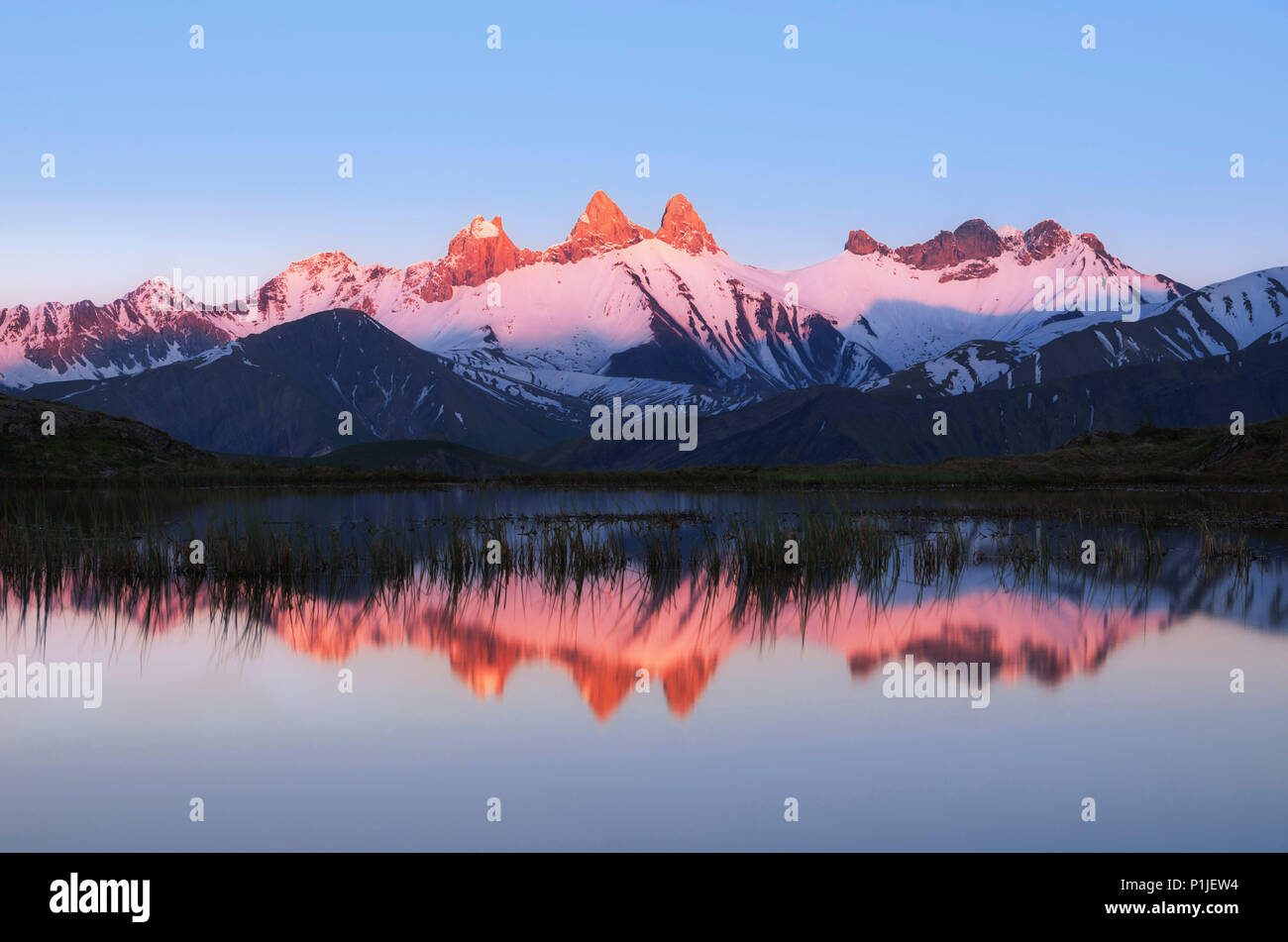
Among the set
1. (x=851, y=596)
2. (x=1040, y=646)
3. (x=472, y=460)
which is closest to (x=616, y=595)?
(x=851, y=596)

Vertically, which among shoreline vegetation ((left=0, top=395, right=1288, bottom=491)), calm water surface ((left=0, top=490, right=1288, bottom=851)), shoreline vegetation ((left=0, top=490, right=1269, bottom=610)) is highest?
shoreline vegetation ((left=0, top=395, right=1288, bottom=491))

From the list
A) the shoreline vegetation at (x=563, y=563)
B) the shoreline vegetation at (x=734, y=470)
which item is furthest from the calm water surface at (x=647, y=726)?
the shoreline vegetation at (x=734, y=470)

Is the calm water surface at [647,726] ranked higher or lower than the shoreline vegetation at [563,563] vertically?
lower


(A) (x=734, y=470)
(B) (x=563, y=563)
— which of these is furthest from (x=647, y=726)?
(A) (x=734, y=470)

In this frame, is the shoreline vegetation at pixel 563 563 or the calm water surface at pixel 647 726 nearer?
the calm water surface at pixel 647 726

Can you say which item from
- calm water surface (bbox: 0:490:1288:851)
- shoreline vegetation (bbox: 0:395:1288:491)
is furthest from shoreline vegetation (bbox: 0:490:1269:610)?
shoreline vegetation (bbox: 0:395:1288:491)

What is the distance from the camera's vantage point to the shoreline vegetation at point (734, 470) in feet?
299

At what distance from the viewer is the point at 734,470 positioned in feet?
360

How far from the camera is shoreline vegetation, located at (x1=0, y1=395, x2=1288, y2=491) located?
91.0 meters

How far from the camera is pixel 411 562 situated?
3278cm

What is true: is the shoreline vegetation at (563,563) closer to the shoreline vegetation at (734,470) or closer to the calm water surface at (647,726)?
the calm water surface at (647,726)

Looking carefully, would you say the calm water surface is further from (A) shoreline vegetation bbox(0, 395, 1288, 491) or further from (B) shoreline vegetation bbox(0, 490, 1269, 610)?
(A) shoreline vegetation bbox(0, 395, 1288, 491)

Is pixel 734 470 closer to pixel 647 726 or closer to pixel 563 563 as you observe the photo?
pixel 563 563
